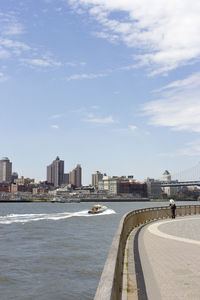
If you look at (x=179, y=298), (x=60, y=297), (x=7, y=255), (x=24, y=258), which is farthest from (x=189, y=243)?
(x=7, y=255)

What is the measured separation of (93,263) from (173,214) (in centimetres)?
1115

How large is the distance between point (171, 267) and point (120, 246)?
217 cm

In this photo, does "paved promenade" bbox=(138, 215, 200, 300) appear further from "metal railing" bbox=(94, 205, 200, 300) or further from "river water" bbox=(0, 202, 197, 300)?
"river water" bbox=(0, 202, 197, 300)

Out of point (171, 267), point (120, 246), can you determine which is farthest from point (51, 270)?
point (120, 246)

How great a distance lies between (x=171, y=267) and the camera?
35.3 feet

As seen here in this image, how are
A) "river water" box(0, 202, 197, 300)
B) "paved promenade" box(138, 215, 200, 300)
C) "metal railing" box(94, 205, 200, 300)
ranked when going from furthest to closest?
"river water" box(0, 202, 197, 300) → "paved promenade" box(138, 215, 200, 300) → "metal railing" box(94, 205, 200, 300)

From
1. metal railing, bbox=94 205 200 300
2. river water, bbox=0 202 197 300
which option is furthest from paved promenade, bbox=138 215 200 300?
river water, bbox=0 202 197 300

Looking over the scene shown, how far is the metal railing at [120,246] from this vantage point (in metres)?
4.81

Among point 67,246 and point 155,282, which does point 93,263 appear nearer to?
point 67,246

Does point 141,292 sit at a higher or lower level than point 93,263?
higher

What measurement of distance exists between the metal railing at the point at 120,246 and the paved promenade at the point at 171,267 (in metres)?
0.81

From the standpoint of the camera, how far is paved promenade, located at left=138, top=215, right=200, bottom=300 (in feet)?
26.6

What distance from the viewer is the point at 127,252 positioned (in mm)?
13758

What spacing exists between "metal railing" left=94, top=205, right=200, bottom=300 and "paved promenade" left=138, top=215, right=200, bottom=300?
0.81 m
